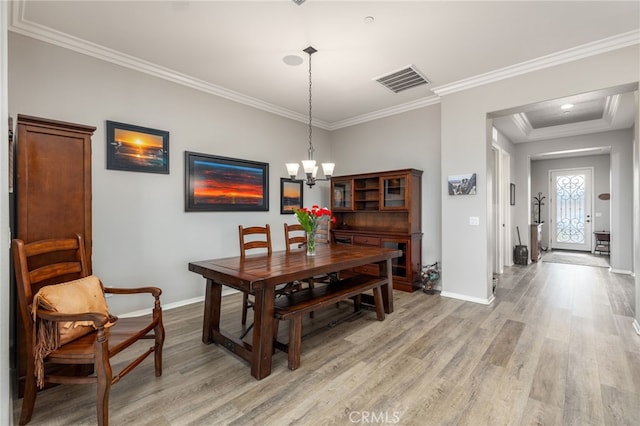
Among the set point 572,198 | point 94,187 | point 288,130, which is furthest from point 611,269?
point 94,187

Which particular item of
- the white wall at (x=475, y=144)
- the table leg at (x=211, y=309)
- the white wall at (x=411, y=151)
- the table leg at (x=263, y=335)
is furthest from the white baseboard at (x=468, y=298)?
the table leg at (x=211, y=309)

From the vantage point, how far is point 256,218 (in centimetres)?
468

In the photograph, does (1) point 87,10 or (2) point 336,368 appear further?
(1) point 87,10

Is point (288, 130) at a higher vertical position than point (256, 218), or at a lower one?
higher

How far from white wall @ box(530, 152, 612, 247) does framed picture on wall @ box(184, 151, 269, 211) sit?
27.2ft

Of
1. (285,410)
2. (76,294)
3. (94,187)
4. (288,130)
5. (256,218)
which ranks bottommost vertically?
(285,410)

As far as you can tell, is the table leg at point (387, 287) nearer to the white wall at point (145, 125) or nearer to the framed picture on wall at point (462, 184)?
the framed picture on wall at point (462, 184)

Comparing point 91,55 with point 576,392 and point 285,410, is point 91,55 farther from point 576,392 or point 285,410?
point 576,392

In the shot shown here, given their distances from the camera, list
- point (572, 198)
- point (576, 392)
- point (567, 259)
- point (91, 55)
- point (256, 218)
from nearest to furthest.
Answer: point (576, 392)
point (91, 55)
point (256, 218)
point (567, 259)
point (572, 198)

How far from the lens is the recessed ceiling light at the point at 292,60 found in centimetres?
332

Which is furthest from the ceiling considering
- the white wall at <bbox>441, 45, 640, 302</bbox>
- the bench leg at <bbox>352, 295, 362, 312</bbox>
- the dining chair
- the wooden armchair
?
the bench leg at <bbox>352, 295, 362, 312</bbox>

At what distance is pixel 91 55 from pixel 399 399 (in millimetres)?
4258

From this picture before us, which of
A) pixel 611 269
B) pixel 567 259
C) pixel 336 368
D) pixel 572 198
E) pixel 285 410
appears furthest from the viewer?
pixel 572 198

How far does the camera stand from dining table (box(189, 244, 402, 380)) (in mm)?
2199
